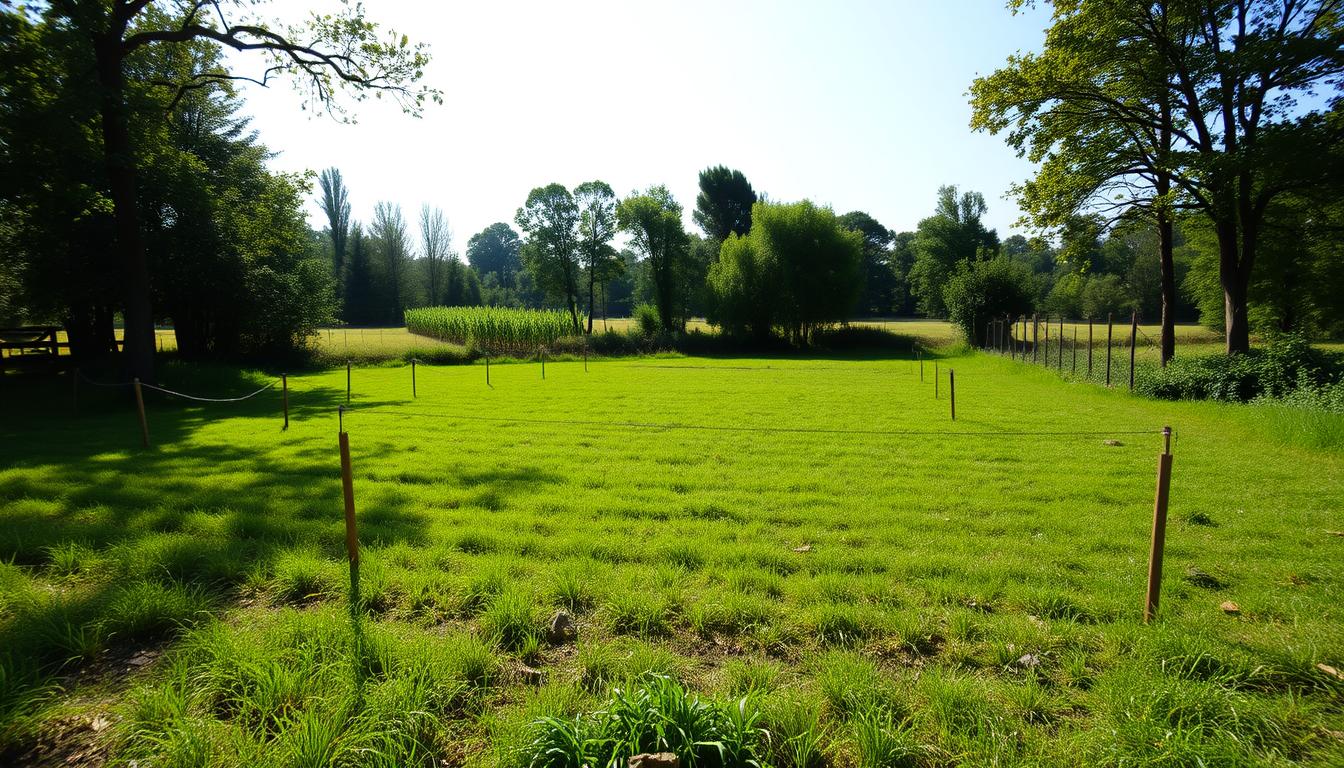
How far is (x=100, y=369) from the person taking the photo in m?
20.2

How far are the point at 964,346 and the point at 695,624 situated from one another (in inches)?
1611

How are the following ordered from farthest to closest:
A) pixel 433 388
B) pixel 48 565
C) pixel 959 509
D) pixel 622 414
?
1. pixel 433 388
2. pixel 622 414
3. pixel 959 509
4. pixel 48 565

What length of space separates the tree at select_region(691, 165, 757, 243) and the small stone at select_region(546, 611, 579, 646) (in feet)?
214

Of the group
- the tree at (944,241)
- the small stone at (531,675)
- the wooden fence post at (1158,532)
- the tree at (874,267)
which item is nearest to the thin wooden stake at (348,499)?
the small stone at (531,675)

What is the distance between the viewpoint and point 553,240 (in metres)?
54.3

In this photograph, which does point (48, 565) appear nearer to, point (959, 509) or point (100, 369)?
point (959, 509)

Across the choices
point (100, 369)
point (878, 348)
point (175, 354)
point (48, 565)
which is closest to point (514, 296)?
point (878, 348)

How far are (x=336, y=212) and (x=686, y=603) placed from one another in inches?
3138

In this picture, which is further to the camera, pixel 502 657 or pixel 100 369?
pixel 100 369

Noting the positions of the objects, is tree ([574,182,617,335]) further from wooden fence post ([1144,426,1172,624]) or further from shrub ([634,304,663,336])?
wooden fence post ([1144,426,1172,624])

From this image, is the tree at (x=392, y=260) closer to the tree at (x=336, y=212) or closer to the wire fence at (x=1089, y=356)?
the tree at (x=336, y=212)

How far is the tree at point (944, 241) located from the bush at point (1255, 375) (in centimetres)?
4688

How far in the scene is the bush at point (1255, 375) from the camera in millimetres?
12992

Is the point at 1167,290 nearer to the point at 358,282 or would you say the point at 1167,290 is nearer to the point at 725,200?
the point at 725,200
